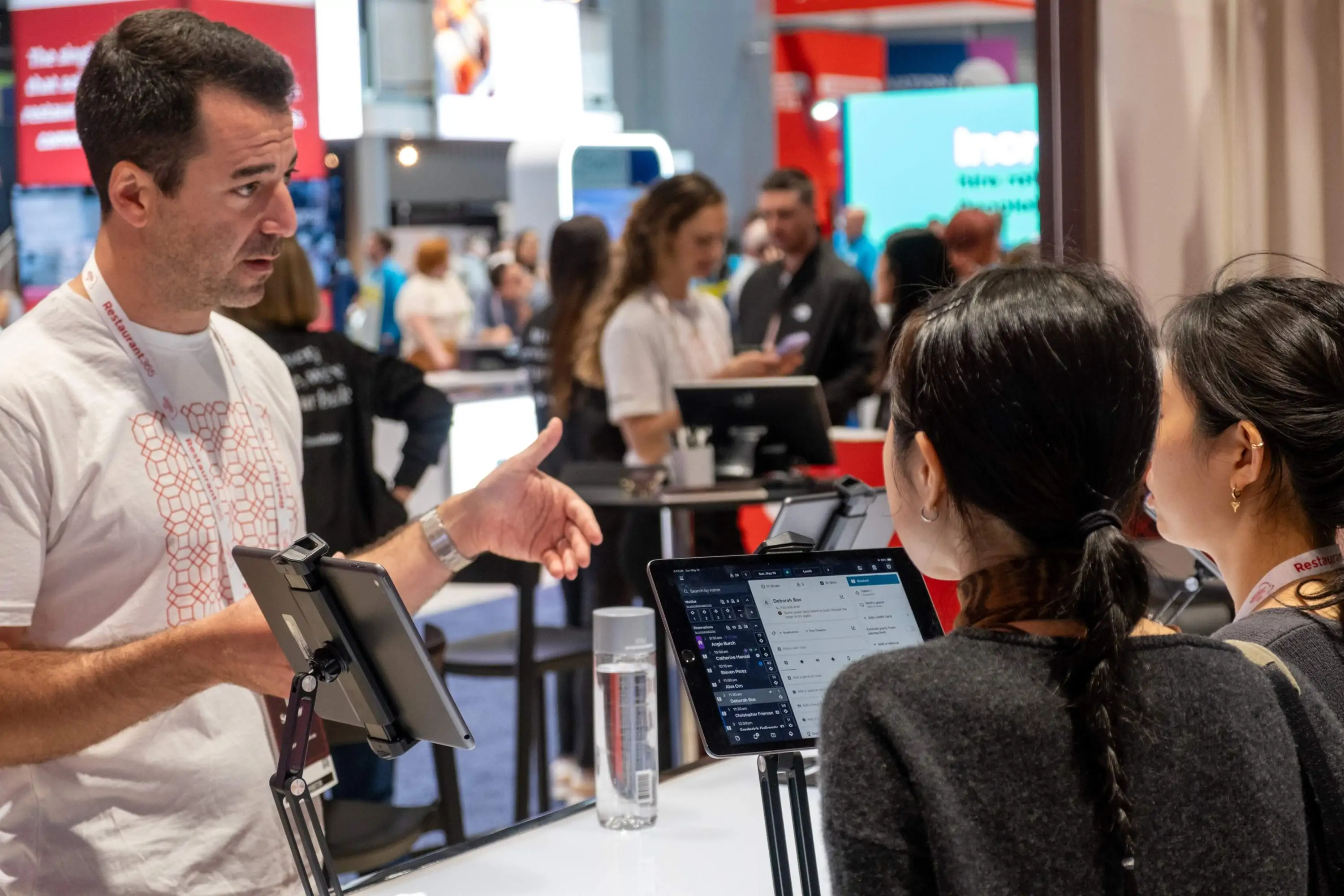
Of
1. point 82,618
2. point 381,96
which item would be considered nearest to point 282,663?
point 82,618

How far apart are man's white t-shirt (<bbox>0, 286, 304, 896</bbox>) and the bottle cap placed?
1.44ft

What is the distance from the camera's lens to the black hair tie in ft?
3.26

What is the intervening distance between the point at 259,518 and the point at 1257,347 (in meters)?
1.23

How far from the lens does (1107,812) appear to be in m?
0.95

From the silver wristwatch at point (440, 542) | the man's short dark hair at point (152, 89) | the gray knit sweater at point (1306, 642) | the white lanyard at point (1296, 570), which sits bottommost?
the gray knit sweater at point (1306, 642)

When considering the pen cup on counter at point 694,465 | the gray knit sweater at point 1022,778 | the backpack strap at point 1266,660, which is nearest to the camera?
the gray knit sweater at point 1022,778

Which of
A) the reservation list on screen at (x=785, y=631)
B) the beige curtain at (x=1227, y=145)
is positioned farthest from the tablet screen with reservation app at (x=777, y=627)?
the beige curtain at (x=1227, y=145)

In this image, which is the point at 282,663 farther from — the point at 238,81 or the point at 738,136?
the point at 738,136

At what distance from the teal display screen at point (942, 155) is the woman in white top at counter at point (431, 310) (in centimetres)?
307

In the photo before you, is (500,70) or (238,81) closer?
(238,81)

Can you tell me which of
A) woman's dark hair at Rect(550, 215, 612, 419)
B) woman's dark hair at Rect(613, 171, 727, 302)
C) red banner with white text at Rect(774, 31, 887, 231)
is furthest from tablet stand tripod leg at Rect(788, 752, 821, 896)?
red banner with white text at Rect(774, 31, 887, 231)

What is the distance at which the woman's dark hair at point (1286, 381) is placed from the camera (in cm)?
156

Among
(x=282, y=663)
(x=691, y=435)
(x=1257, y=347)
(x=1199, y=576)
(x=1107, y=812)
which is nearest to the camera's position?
(x=1107, y=812)

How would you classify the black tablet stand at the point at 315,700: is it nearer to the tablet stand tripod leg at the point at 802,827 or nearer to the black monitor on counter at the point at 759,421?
the tablet stand tripod leg at the point at 802,827
